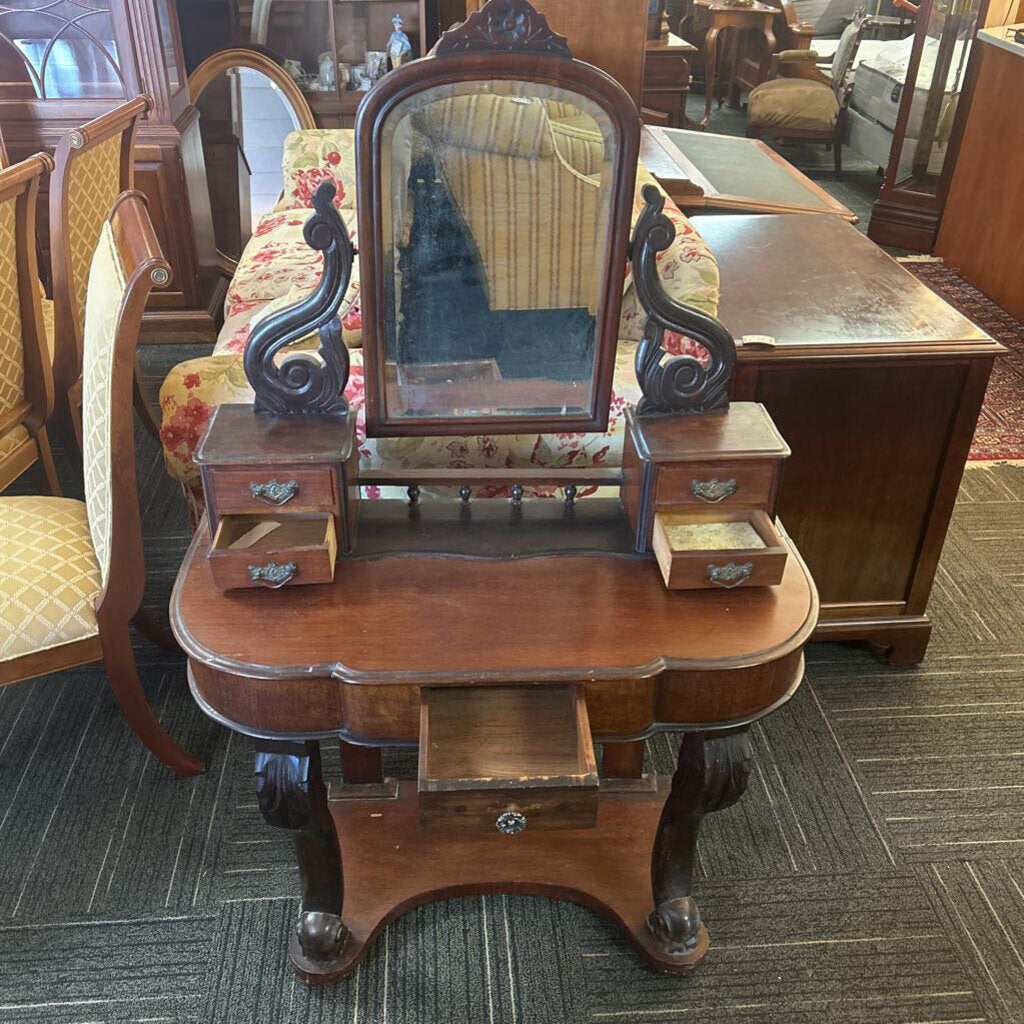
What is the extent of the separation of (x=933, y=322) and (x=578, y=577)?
948 millimetres

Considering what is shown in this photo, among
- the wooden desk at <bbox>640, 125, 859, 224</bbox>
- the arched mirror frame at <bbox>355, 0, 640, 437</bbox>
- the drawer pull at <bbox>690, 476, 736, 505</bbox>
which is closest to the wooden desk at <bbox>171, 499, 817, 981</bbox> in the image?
the drawer pull at <bbox>690, 476, 736, 505</bbox>

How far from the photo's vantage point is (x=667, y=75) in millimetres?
4816

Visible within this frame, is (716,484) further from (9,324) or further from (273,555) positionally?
(9,324)

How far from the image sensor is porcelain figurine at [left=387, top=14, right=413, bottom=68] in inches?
144

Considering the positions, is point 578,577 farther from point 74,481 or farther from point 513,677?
point 74,481

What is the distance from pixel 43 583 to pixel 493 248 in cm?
87

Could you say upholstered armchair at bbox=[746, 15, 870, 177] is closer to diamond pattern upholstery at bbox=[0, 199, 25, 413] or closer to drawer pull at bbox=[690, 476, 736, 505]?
diamond pattern upholstery at bbox=[0, 199, 25, 413]

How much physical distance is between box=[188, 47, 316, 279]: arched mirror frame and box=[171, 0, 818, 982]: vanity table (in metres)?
2.52

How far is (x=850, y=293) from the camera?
5.85 ft

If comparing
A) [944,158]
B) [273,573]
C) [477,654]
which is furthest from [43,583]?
[944,158]

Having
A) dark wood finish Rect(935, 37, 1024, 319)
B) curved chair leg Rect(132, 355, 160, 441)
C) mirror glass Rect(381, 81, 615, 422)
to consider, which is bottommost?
curved chair leg Rect(132, 355, 160, 441)

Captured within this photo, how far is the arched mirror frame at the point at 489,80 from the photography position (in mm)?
957

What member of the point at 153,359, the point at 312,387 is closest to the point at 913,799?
the point at 312,387

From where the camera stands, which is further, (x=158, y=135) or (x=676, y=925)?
(x=158, y=135)
